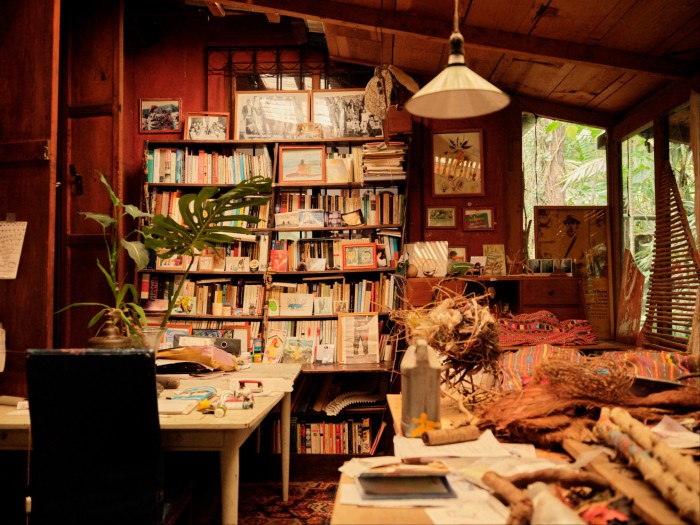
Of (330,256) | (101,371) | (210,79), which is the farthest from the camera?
(210,79)

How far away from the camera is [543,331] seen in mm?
3615

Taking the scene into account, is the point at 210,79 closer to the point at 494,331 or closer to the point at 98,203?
the point at 98,203

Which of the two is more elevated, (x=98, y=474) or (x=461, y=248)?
(x=461, y=248)

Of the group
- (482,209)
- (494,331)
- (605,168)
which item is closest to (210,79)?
(482,209)

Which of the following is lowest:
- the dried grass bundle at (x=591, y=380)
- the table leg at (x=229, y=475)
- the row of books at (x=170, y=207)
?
the table leg at (x=229, y=475)

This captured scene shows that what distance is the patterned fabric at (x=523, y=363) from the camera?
6.48ft

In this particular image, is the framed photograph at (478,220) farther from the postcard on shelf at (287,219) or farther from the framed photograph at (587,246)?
the postcard on shelf at (287,219)

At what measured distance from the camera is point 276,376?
9.94 ft

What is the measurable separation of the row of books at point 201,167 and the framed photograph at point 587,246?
2263 millimetres

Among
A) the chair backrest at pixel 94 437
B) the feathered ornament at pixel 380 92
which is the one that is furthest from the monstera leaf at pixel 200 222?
the feathered ornament at pixel 380 92

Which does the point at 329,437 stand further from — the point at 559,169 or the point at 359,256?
the point at 559,169

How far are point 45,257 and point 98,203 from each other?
121 centimetres

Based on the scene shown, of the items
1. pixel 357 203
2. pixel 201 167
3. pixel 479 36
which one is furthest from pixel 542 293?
pixel 201 167

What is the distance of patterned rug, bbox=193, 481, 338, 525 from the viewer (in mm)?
3072
